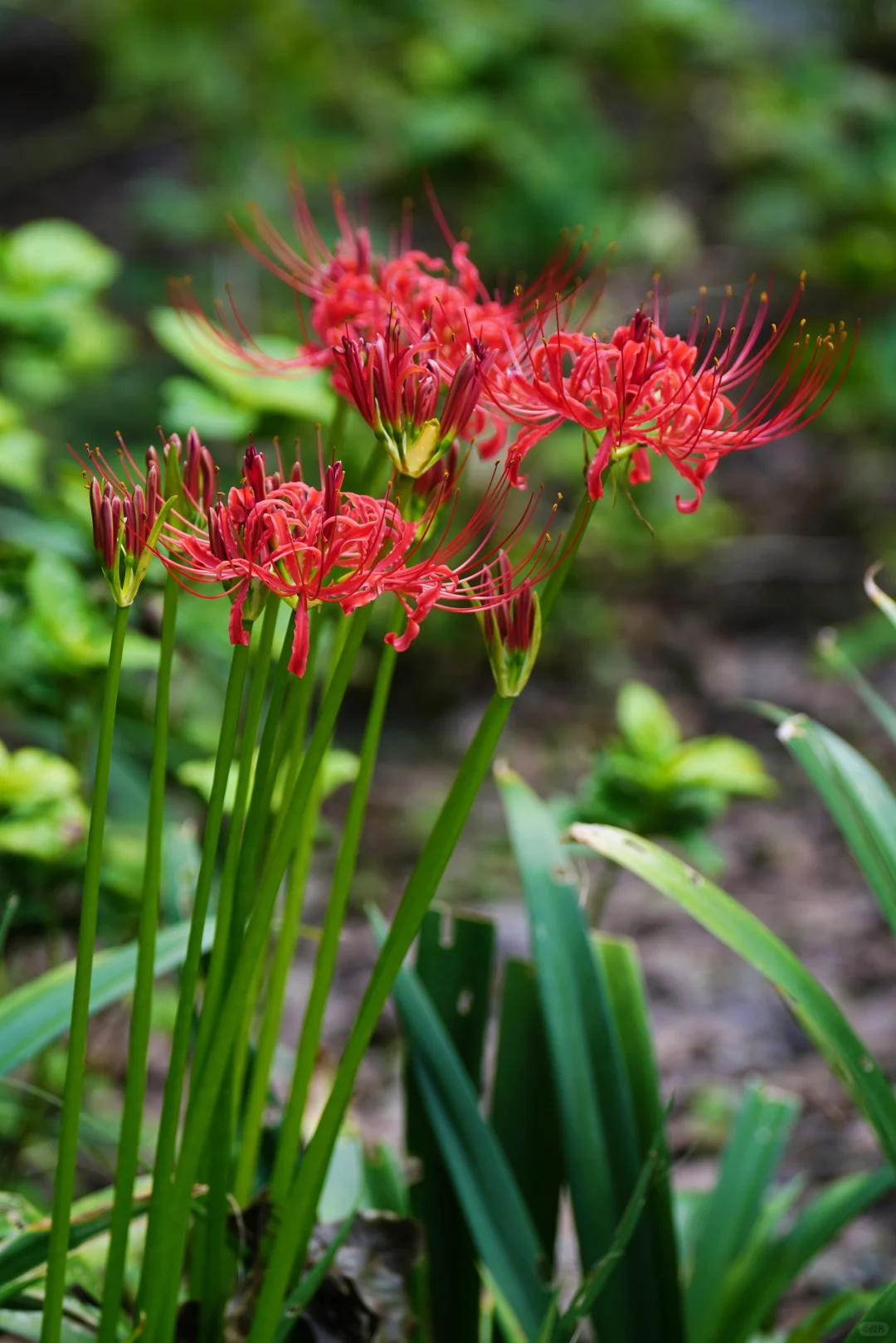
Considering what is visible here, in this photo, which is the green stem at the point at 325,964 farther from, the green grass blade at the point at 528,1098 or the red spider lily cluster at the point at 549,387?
the green grass blade at the point at 528,1098

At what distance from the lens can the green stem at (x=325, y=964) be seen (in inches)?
35.1

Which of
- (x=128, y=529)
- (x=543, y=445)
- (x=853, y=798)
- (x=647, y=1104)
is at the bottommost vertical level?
(x=647, y=1104)

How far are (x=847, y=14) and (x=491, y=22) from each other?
7.00 feet

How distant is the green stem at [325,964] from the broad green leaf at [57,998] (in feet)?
0.64

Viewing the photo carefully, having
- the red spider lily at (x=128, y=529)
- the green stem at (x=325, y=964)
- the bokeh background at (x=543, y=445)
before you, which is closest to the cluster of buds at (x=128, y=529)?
the red spider lily at (x=128, y=529)

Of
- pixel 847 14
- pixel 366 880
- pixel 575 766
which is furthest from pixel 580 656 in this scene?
pixel 847 14

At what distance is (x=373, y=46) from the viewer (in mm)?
3734

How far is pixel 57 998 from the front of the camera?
110 centimetres

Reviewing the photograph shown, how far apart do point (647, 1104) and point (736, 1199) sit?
0.18m

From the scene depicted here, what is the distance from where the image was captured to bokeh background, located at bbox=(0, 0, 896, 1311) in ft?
5.13

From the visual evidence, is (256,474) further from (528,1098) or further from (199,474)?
(528,1098)

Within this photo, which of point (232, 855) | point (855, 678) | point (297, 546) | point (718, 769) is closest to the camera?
point (297, 546)

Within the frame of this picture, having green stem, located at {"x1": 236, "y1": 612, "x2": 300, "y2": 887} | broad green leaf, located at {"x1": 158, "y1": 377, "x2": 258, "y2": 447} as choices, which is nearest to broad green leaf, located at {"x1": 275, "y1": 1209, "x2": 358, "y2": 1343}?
green stem, located at {"x1": 236, "y1": 612, "x2": 300, "y2": 887}

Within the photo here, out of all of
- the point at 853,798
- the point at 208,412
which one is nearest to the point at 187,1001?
the point at 853,798
